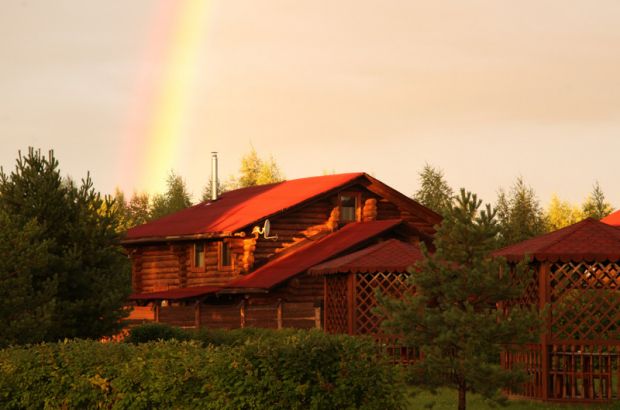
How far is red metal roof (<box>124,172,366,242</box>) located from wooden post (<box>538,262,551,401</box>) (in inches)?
888

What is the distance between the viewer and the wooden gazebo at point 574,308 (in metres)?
20.8

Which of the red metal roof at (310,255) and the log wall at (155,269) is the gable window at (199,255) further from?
the red metal roof at (310,255)

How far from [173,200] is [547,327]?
65142mm

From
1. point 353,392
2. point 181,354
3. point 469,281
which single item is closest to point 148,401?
point 181,354

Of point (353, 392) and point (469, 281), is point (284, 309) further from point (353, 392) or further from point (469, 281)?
point (353, 392)

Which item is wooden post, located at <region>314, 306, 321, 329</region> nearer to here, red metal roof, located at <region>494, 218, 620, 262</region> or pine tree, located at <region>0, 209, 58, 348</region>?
pine tree, located at <region>0, 209, 58, 348</region>

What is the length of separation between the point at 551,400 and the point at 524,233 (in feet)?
110

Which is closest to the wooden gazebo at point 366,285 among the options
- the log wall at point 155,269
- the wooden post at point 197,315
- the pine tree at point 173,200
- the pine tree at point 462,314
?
the wooden post at point 197,315

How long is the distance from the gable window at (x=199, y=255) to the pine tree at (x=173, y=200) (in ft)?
117

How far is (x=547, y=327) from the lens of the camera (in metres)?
21.0

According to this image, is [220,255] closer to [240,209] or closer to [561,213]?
[240,209]

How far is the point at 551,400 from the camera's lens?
21109mm

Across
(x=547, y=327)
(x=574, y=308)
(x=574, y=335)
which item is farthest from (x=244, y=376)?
(x=574, y=335)

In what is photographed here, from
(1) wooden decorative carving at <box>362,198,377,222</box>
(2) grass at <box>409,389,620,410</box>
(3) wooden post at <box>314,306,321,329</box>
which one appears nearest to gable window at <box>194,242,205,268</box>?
(1) wooden decorative carving at <box>362,198,377,222</box>
